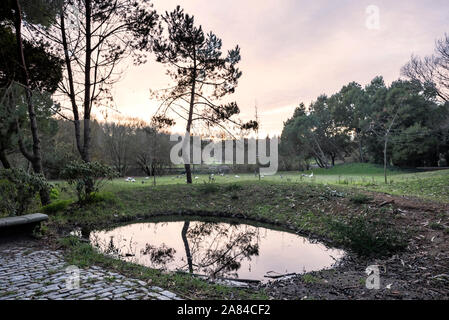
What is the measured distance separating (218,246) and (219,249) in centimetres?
21

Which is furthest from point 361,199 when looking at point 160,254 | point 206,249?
point 160,254

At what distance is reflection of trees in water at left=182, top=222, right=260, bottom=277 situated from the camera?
15.8ft

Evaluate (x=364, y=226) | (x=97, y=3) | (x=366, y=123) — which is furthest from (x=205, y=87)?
(x=366, y=123)

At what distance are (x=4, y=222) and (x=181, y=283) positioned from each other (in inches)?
161

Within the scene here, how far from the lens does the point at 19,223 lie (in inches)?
213

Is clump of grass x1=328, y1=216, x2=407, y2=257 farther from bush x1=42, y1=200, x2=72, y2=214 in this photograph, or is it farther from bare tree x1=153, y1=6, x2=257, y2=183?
bare tree x1=153, y1=6, x2=257, y2=183

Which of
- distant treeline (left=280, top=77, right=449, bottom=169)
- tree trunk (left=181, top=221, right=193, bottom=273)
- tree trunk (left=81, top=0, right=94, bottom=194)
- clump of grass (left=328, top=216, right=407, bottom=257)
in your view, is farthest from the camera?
distant treeline (left=280, top=77, right=449, bottom=169)

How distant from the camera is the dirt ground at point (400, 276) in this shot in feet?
11.0

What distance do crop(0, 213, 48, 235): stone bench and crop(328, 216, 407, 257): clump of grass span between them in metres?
6.52

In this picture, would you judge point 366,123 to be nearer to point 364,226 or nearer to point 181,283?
point 364,226

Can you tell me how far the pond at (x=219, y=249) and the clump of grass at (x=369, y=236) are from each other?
0.42 meters

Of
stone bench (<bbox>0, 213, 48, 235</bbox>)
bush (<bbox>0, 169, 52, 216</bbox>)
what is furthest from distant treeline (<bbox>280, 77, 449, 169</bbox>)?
stone bench (<bbox>0, 213, 48, 235</bbox>)

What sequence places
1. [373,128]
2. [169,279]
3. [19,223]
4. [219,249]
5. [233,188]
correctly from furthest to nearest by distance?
[373,128], [233,188], [219,249], [19,223], [169,279]

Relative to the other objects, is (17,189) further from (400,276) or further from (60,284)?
(400,276)
